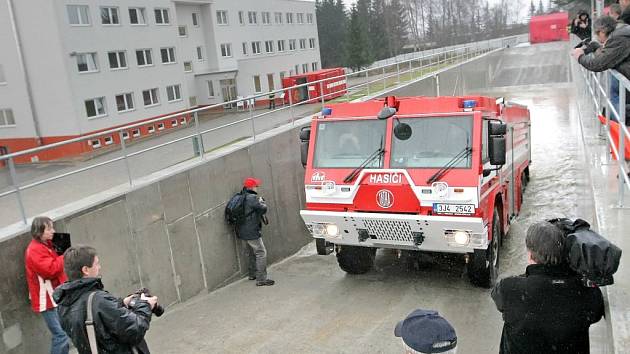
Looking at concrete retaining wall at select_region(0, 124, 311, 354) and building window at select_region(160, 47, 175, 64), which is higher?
building window at select_region(160, 47, 175, 64)

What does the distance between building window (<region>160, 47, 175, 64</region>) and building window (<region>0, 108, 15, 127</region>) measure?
10741 millimetres

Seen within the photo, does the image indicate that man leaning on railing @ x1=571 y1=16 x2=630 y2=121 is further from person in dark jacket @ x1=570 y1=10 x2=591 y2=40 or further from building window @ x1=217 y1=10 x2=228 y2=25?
building window @ x1=217 y1=10 x2=228 y2=25

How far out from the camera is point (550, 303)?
3.01m

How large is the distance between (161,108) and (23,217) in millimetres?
32086

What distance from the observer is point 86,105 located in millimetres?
31594

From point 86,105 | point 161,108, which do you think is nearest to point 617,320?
point 86,105

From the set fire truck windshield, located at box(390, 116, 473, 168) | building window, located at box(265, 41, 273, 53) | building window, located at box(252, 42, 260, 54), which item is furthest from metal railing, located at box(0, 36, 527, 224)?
building window, located at box(265, 41, 273, 53)

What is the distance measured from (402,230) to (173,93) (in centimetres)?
3411

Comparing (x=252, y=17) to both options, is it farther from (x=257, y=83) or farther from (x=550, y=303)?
(x=550, y=303)

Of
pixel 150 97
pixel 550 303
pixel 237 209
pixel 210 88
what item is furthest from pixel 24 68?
pixel 550 303

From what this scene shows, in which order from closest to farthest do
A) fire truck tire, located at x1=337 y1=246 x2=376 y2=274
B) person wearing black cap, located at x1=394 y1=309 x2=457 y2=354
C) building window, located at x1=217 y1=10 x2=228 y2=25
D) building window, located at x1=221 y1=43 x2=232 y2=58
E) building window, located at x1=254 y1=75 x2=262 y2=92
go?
person wearing black cap, located at x1=394 y1=309 x2=457 y2=354 → fire truck tire, located at x1=337 y1=246 x2=376 y2=274 → building window, located at x1=254 y1=75 x2=262 y2=92 → building window, located at x1=217 y1=10 x2=228 y2=25 → building window, located at x1=221 y1=43 x2=232 y2=58

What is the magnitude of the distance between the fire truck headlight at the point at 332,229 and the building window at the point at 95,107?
1074 inches

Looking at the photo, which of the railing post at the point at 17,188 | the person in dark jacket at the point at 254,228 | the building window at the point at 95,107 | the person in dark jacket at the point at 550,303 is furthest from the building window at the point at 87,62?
the person in dark jacket at the point at 550,303

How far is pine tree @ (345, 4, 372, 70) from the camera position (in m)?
64.9
